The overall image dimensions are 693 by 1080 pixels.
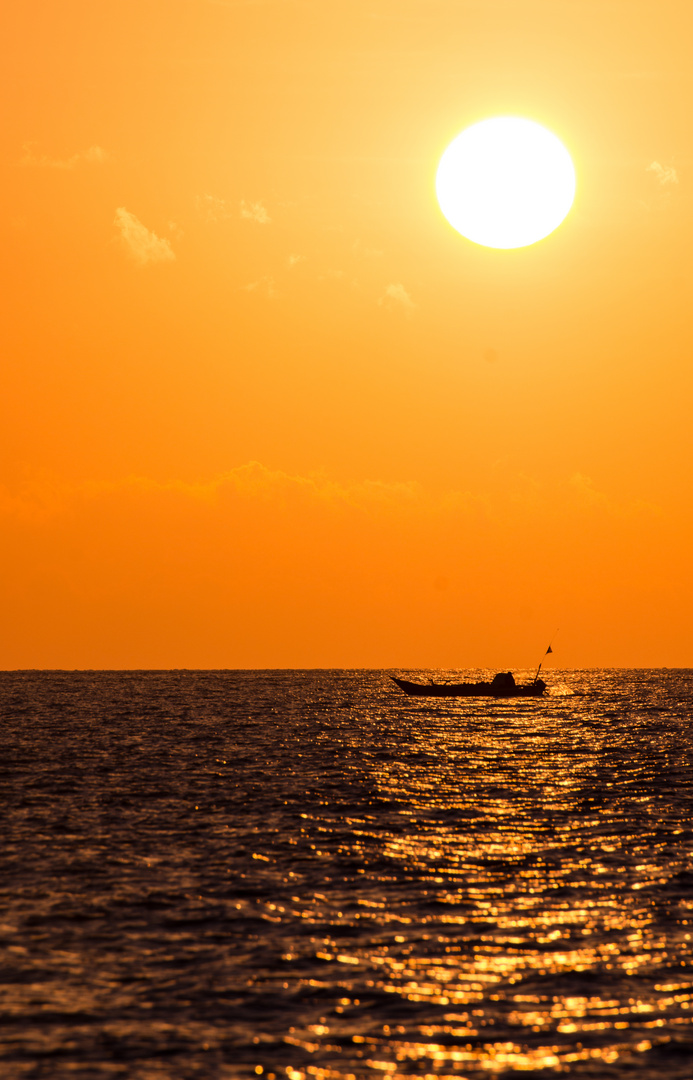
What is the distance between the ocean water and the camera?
51.1 feet

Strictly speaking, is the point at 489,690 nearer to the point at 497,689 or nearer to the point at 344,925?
the point at 497,689

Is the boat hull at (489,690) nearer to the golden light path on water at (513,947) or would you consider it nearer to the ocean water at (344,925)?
the ocean water at (344,925)

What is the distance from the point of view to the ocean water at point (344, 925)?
51.1 feet

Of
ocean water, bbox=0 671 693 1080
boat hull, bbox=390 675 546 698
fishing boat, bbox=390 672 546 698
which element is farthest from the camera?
boat hull, bbox=390 675 546 698

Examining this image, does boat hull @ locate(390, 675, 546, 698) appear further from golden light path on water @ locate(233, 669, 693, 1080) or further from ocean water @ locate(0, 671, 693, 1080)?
golden light path on water @ locate(233, 669, 693, 1080)

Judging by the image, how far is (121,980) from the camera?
18641 millimetres

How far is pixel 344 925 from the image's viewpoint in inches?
883

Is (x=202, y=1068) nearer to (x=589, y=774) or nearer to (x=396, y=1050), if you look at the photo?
(x=396, y=1050)

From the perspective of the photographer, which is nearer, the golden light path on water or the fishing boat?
the golden light path on water

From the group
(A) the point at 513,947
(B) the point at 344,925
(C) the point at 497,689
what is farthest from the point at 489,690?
(A) the point at 513,947

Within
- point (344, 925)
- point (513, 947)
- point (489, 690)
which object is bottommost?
point (513, 947)

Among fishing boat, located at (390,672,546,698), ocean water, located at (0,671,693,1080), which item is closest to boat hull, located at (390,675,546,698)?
fishing boat, located at (390,672,546,698)

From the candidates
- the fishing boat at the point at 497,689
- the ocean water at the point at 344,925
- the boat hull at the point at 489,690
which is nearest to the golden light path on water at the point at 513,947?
the ocean water at the point at 344,925

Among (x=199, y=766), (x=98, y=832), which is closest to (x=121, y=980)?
(x=98, y=832)
